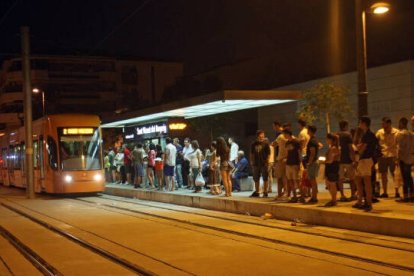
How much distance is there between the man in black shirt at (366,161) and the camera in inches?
476

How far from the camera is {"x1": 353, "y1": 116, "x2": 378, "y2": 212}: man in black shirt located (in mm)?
12094

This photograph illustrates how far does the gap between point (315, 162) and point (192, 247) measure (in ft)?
14.5

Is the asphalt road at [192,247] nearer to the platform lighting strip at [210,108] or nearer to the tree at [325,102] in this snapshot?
the platform lighting strip at [210,108]

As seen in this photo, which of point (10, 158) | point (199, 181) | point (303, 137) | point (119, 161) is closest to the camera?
point (303, 137)

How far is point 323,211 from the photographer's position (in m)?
12.7

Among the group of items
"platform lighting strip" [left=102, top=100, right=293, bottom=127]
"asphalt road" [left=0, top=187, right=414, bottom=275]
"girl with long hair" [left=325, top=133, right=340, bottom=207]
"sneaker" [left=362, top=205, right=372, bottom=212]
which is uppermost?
"platform lighting strip" [left=102, top=100, right=293, bottom=127]

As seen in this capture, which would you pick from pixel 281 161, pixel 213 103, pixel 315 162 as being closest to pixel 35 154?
pixel 213 103

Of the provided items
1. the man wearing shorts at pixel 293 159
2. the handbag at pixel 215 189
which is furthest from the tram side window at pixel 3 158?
the man wearing shorts at pixel 293 159

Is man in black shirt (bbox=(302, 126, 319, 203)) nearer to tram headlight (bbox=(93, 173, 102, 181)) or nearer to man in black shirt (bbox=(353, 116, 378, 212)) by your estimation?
man in black shirt (bbox=(353, 116, 378, 212))

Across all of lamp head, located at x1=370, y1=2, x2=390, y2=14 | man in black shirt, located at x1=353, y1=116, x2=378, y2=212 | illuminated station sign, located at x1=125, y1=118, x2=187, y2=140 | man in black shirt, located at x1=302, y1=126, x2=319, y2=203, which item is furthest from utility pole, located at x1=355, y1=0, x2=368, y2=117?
illuminated station sign, located at x1=125, y1=118, x2=187, y2=140

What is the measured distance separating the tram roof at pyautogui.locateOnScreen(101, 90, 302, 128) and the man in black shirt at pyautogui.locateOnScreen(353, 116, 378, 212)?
7.06 m

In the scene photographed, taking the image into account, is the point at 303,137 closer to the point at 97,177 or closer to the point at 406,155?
the point at 406,155

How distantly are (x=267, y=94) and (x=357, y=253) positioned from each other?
10.5m

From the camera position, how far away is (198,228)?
13.3 metres
